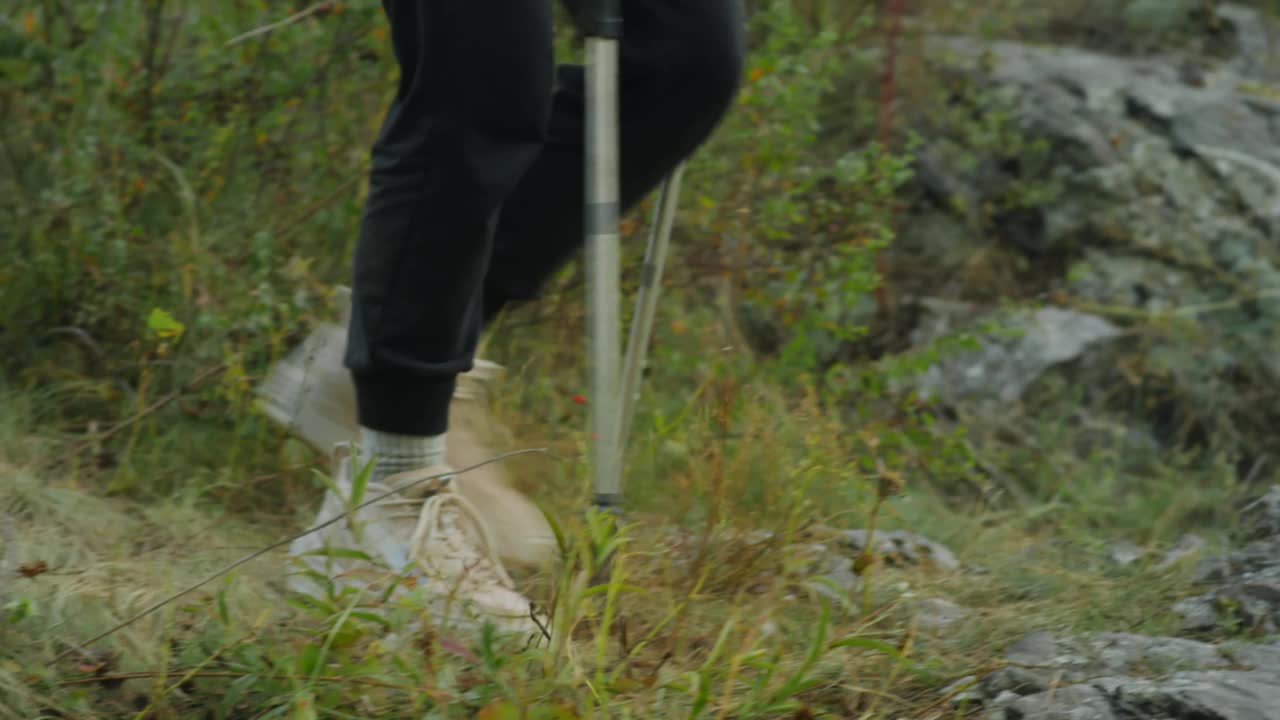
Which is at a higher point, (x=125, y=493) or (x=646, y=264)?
(x=646, y=264)

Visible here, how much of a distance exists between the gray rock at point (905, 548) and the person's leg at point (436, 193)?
788 millimetres

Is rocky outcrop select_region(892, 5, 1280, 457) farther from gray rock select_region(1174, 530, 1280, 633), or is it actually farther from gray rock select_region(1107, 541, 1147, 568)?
gray rock select_region(1174, 530, 1280, 633)

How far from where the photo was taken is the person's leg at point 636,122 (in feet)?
6.46

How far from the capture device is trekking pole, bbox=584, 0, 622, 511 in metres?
1.71

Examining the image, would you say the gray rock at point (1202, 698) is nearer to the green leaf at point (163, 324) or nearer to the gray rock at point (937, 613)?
the gray rock at point (937, 613)

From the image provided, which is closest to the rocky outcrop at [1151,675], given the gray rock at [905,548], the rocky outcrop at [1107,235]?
the gray rock at [905,548]

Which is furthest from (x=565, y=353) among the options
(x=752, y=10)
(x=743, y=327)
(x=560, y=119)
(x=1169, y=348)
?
(x=1169, y=348)

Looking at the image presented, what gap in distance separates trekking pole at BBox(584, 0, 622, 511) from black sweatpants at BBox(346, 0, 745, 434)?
0.07 meters

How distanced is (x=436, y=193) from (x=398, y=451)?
403 millimetres

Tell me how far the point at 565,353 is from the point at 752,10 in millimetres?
1299

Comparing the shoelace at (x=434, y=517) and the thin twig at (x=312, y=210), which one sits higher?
the thin twig at (x=312, y=210)

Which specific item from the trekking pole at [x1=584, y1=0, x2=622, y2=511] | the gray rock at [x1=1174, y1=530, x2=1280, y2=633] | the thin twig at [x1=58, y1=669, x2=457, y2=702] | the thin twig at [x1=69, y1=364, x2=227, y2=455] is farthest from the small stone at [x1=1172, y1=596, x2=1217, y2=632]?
the thin twig at [x1=69, y1=364, x2=227, y2=455]

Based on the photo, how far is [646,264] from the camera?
7.40 feet

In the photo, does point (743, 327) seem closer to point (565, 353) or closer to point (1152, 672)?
point (565, 353)
